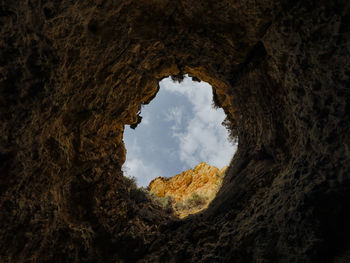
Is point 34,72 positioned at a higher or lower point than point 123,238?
higher

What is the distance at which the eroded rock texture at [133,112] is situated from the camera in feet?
9.65

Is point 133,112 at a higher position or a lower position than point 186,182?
lower

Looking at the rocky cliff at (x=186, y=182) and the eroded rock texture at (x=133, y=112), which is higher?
the rocky cliff at (x=186, y=182)

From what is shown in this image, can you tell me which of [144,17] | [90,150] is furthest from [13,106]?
[144,17]

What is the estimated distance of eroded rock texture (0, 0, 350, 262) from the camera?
Result: 2941 mm

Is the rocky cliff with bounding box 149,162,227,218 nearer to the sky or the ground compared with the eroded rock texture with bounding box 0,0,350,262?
nearer to the sky

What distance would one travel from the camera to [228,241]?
3.96m

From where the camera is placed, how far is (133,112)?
23.2 feet

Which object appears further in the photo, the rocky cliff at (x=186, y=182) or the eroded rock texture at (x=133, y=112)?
the rocky cliff at (x=186, y=182)

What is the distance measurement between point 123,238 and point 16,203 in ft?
8.95

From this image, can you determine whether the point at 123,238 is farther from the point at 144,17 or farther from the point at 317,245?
the point at 144,17

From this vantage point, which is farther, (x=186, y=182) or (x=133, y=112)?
(x=186, y=182)

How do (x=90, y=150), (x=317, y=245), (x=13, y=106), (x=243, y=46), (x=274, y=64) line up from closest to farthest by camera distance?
(x=317, y=245)
(x=13, y=106)
(x=274, y=64)
(x=243, y=46)
(x=90, y=150)

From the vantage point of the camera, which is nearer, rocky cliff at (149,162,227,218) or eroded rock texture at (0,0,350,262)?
eroded rock texture at (0,0,350,262)
